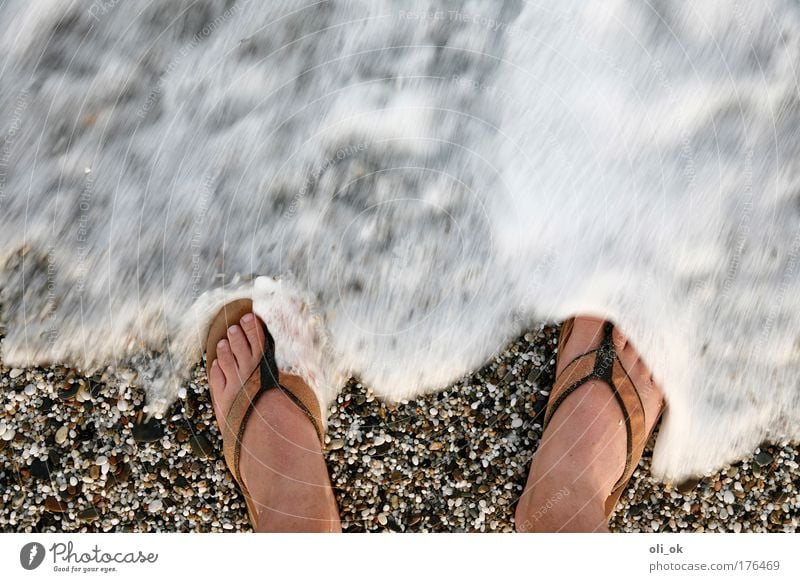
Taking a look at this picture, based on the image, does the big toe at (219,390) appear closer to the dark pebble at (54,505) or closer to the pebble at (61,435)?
the pebble at (61,435)

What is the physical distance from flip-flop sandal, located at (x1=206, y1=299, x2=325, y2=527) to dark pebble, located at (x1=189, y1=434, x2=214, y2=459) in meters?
0.06

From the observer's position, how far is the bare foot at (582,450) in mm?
2105

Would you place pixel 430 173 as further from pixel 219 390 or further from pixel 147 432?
pixel 147 432

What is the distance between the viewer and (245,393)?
7.30 feet

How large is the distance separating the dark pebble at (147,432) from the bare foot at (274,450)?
0.23 meters

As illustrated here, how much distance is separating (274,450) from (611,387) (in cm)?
135

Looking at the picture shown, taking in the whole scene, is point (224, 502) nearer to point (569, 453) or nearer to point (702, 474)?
point (569, 453)

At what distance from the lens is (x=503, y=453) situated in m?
2.24

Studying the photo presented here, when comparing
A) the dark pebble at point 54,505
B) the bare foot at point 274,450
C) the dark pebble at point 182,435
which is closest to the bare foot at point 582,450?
the bare foot at point 274,450

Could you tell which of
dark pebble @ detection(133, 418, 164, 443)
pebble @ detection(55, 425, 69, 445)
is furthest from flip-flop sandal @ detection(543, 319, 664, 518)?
pebble @ detection(55, 425, 69, 445)
